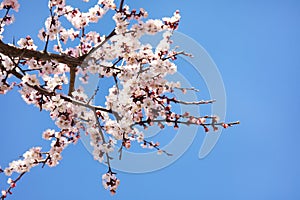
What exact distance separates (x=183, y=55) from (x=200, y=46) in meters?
0.51

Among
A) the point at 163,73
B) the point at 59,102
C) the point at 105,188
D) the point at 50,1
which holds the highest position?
the point at 50,1

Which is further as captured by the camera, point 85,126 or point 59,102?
point 85,126

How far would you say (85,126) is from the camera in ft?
14.6

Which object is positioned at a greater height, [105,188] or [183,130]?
[183,130]

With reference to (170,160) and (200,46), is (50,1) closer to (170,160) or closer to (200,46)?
(200,46)

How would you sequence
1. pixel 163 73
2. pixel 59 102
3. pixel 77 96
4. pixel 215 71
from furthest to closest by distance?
1. pixel 215 71
2. pixel 163 73
3. pixel 77 96
4. pixel 59 102

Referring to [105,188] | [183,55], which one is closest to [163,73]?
[183,55]

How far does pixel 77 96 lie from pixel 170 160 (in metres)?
1.54

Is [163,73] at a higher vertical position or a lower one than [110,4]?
lower

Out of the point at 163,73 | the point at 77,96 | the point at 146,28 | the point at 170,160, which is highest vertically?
the point at 146,28

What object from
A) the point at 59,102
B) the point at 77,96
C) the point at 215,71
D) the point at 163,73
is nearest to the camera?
the point at 59,102

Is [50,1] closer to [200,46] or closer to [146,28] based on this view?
[146,28]

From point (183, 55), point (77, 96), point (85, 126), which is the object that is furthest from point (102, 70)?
point (183, 55)

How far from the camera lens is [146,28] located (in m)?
4.31
